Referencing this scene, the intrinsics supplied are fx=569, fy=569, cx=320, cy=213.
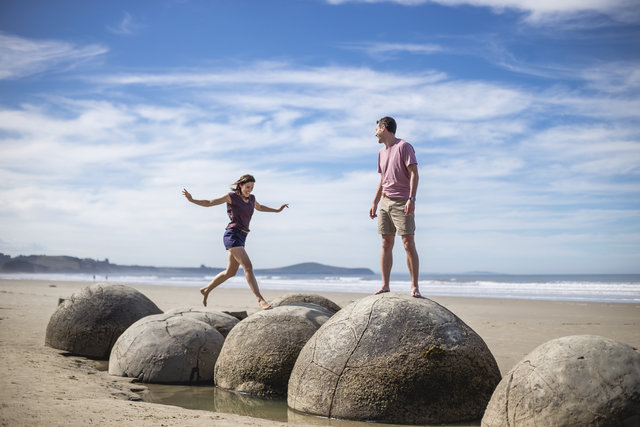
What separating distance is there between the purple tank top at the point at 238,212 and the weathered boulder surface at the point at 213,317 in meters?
1.31

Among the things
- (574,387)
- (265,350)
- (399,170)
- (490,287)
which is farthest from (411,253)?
(490,287)

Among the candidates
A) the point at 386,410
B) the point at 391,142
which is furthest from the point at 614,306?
the point at 386,410

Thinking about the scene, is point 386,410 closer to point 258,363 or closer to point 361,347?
point 361,347

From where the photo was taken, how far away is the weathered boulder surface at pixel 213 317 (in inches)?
320

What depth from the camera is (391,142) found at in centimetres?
696

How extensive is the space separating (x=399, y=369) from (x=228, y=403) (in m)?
2.07

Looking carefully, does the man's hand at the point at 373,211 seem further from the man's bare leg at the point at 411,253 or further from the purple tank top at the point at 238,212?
the purple tank top at the point at 238,212

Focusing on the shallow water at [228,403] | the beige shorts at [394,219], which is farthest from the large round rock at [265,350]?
the beige shorts at [394,219]

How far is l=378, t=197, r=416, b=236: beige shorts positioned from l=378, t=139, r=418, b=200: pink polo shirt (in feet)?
0.30

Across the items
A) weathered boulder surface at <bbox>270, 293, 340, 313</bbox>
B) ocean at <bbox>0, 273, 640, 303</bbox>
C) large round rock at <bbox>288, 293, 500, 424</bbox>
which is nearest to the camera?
large round rock at <bbox>288, 293, 500, 424</bbox>

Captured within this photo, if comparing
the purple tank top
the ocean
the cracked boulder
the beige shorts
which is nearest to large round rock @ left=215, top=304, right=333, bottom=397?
the cracked boulder

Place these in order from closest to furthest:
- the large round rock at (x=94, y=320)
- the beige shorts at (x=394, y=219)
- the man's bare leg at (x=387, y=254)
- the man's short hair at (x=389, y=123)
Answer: the beige shorts at (x=394, y=219) → the man's bare leg at (x=387, y=254) → the man's short hair at (x=389, y=123) → the large round rock at (x=94, y=320)

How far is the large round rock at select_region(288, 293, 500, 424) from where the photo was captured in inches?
202

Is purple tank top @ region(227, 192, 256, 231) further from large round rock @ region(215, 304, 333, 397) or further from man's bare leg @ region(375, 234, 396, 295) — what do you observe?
man's bare leg @ region(375, 234, 396, 295)
